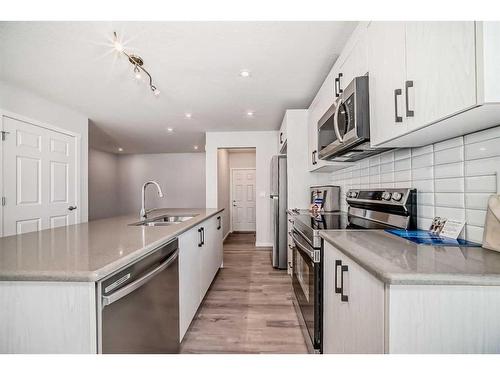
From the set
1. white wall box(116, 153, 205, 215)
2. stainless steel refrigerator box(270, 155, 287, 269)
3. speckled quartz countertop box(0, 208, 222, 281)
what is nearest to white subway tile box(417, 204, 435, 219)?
speckled quartz countertop box(0, 208, 222, 281)

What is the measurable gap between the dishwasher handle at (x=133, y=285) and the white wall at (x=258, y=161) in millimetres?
3520

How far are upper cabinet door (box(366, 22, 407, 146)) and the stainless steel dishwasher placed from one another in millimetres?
1301

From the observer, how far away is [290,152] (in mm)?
3307

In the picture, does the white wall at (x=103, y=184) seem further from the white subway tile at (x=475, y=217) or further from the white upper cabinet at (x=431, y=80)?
the white subway tile at (x=475, y=217)

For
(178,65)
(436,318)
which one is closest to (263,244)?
(178,65)

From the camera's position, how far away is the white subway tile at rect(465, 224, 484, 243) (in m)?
1.04

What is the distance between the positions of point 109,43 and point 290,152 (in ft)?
7.34

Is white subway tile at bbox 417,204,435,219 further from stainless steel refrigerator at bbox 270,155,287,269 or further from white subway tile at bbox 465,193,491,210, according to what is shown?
stainless steel refrigerator at bbox 270,155,287,269

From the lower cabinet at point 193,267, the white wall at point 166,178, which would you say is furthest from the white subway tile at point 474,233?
the white wall at point 166,178

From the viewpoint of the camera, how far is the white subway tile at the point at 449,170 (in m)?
1.15

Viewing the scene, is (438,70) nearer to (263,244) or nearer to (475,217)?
(475,217)

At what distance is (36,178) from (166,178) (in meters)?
4.19

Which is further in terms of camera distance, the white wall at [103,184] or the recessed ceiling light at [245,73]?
the white wall at [103,184]

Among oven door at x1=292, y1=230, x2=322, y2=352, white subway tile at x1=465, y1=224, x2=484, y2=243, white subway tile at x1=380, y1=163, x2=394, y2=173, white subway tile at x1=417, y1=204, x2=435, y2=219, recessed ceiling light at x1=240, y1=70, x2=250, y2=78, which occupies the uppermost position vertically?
recessed ceiling light at x1=240, y1=70, x2=250, y2=78
